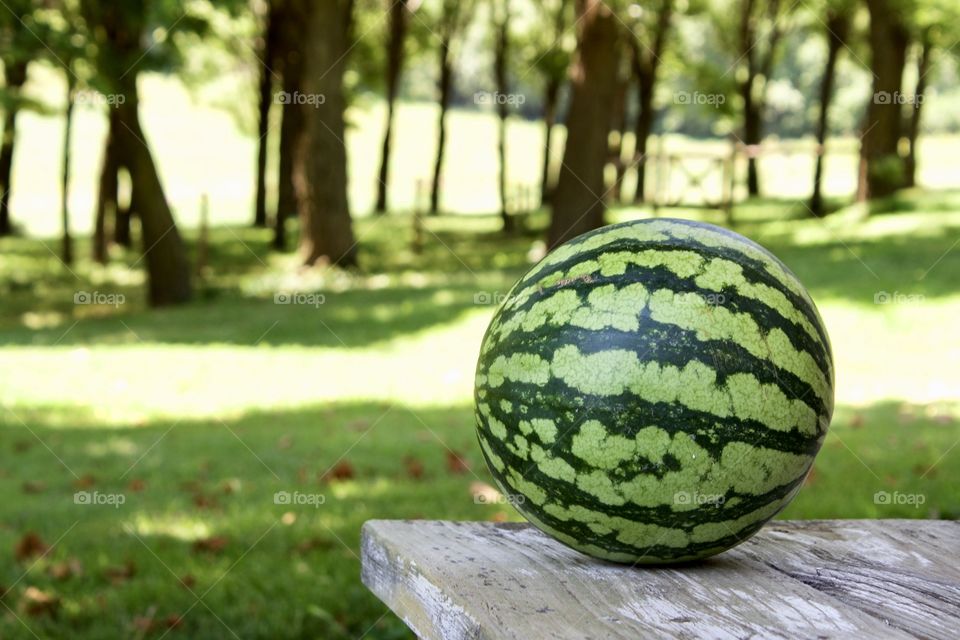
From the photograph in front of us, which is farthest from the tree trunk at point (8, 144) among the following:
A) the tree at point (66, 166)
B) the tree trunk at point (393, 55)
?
the tree trunk at point (393, 55)

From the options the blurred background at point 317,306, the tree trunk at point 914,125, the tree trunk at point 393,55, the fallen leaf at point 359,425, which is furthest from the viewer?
the tree trunk at point 914,125

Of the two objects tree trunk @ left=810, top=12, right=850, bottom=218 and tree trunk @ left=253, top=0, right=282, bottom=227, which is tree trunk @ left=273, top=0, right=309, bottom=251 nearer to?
tree trunk @ left=253, top=0, right=282, bottom=227

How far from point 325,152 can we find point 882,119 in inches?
442

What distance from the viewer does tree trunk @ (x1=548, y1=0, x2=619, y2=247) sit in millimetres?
15469

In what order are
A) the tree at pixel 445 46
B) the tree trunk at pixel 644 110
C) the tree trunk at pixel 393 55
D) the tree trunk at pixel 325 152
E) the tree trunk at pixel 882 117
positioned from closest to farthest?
the tree trunk at pixel 325 152, the tree trunk at pixel 882 117, the tree trunk at pixel 393 55, the tree at pixel 445 46, the tree trunk at pixel 644 110

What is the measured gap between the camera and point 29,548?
5.06 m

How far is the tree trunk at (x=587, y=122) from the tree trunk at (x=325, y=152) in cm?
367

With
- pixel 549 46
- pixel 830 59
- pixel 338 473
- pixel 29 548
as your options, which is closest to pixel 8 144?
pixel 549 46

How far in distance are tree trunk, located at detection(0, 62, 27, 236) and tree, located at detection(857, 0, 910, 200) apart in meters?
16.8

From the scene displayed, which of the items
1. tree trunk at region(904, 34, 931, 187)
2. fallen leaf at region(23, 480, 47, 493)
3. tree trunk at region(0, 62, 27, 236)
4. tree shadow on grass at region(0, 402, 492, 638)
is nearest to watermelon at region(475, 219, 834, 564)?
tree shadow on grass at region(0, 402, 492, 638)

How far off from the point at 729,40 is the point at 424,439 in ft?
109

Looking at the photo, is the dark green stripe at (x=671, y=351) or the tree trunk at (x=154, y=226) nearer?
the dark green stripe at (x=671, y=351)

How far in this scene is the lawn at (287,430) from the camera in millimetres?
4547

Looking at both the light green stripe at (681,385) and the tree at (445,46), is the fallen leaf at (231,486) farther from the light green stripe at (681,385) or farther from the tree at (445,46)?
the tree at (445,46)
